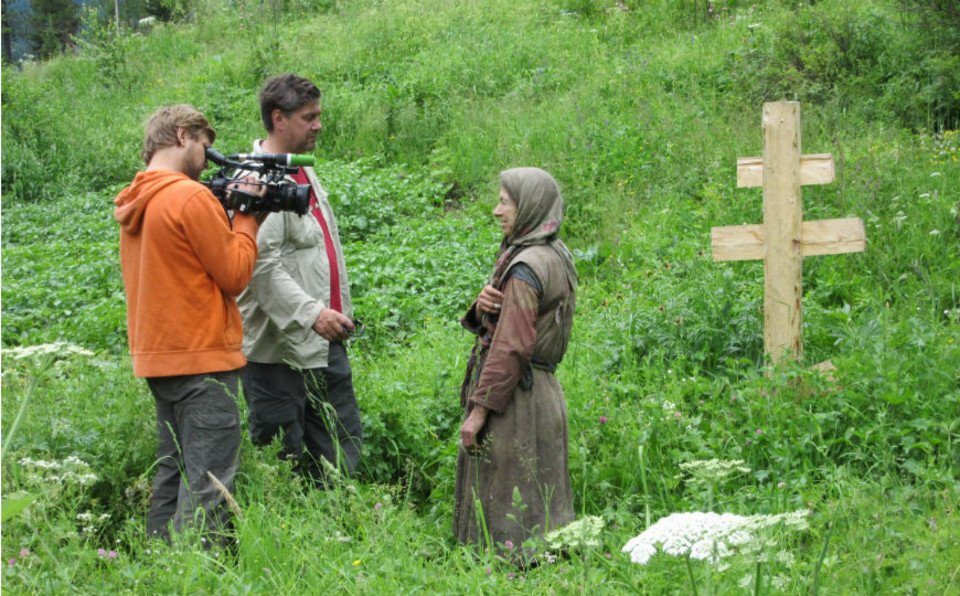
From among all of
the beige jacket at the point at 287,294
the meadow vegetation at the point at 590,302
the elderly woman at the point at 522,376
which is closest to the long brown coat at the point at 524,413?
the elderly woman at the point at 522,376

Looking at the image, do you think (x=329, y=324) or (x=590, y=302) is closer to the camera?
(x=329, y=324)

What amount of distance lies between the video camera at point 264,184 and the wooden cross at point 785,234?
8.23 feet

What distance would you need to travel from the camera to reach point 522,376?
4.43 m

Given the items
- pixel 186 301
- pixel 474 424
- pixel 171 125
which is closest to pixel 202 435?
pixel 186 301

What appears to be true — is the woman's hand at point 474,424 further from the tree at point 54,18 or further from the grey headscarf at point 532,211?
the tree at point 54,18

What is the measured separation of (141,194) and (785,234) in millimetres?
3517

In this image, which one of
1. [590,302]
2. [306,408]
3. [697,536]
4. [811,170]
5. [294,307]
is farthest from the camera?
[590,302]

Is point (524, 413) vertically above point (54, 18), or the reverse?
point (54, 18)

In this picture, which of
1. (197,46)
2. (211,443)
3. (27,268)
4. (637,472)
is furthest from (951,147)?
(197,46)

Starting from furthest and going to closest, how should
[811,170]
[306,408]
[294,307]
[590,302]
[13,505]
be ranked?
[590,302] < [811,170] < [306,408] < [294,307] < [13,505]

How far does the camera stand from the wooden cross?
5652 mm

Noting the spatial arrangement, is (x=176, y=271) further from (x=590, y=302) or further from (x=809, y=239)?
(x=590, y=302)

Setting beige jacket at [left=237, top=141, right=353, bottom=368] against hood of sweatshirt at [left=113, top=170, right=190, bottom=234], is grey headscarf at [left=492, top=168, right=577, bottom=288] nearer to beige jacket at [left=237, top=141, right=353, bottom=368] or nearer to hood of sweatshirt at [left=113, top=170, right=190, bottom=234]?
beige jacket at [left=237, top=141, right=353, bottom=368]

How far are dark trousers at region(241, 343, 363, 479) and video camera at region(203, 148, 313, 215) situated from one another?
0.86 m
